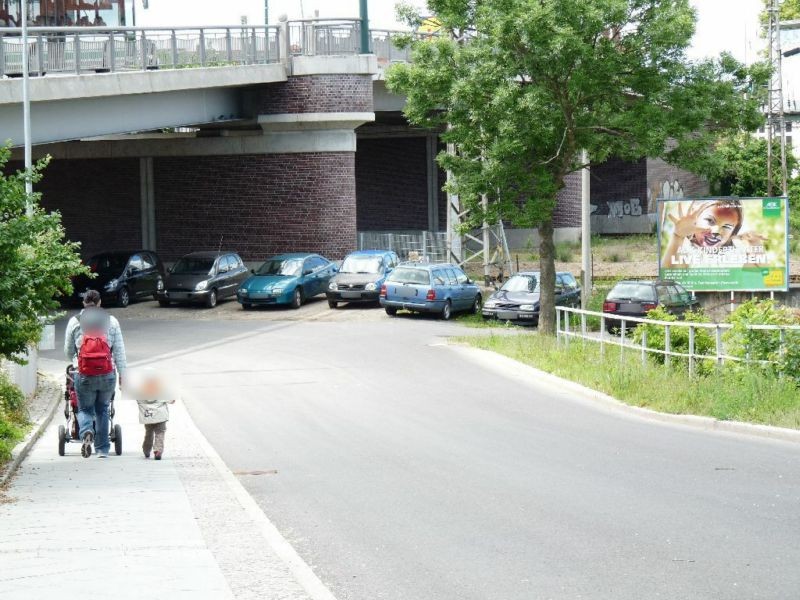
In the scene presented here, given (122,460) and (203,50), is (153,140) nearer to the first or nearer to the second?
(203,50)

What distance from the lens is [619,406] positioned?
18594 mm

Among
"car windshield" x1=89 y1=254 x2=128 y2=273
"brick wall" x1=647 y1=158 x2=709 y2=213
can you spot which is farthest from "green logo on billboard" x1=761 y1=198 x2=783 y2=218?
"brick wall" x1=647 y1=158 x2=709 y2=213

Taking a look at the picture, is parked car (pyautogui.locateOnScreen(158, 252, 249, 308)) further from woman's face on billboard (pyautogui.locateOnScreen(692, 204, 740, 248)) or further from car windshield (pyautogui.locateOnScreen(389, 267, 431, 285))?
woman's face on billboard (pyautogui.locateOnScreen(692, 204, 740, 248))

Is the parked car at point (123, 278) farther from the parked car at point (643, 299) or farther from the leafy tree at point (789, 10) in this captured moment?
the leafy tree at point (789, 10)

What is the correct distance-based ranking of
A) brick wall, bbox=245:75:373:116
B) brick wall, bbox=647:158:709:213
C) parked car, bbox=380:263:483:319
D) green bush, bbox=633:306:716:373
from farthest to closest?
brick wall, bbox=647:158:709:213
brick wall, bbox=245:75:373:116
parked car, bbox=380:263:483:319
green bush, bbox=633:306:716:373

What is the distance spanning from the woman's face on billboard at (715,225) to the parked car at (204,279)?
46.0 feet

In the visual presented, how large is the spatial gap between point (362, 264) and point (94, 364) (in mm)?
26274

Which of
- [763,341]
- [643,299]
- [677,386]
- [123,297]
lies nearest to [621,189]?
[643,299]

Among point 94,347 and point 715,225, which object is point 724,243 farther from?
A: point 94,347

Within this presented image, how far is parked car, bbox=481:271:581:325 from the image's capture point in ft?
116

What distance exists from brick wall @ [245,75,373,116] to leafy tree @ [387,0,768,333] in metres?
10.6

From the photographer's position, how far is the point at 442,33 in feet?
116

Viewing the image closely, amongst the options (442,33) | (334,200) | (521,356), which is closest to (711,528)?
(521,356)

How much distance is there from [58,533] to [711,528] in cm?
467
